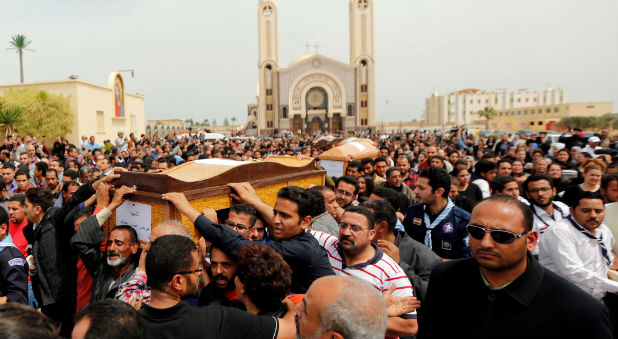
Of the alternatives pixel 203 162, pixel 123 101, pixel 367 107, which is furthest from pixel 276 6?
pixel 203 162

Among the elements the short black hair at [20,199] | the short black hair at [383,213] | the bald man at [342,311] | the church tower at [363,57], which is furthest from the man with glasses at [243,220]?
the church tower at [363,57]

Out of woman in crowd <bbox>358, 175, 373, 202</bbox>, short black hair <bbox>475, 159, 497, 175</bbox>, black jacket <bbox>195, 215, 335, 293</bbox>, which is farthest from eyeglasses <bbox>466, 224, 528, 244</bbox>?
short black hair <bbox>475, 159, 497, 175</bbox>

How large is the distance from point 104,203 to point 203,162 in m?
0.98

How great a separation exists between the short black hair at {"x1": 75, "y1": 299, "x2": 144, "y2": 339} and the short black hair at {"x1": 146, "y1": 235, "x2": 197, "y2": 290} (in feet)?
1.22

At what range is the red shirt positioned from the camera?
3918mm

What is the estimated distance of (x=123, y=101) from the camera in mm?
29031

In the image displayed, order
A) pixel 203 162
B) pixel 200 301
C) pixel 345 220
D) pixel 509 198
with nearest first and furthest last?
pixel 509 198, pixel 200 301, pixel 345 220, pixel 203 162

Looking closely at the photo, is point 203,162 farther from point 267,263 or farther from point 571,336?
point 571,336

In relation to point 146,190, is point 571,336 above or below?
below

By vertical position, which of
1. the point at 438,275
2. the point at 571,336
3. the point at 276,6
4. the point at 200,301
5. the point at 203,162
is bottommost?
the point at 200,301

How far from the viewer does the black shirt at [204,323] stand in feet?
5.95

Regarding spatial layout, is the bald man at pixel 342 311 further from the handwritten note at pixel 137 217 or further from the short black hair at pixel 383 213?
the handwritten note at pixel 137 217

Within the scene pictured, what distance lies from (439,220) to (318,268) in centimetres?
173

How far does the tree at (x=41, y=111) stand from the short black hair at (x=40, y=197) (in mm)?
22623
